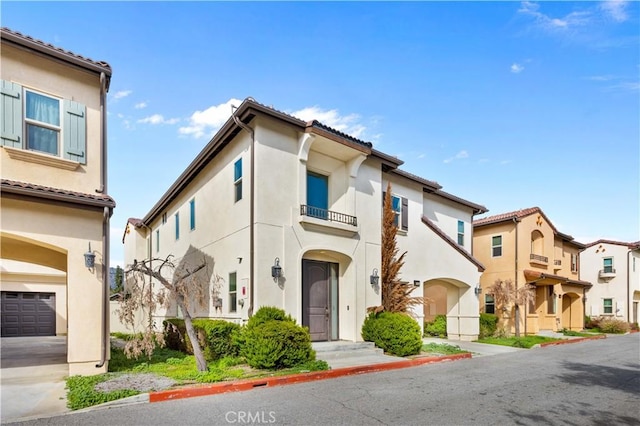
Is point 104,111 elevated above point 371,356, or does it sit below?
above

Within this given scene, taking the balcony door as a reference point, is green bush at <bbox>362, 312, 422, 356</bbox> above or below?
below

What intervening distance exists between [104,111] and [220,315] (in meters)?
6.84

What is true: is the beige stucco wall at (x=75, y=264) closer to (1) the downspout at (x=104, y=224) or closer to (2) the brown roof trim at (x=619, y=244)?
(1) the downspout at (x=104, y=224)

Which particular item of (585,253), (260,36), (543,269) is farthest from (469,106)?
(585,253)

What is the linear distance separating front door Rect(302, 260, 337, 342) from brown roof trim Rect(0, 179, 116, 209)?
598cm

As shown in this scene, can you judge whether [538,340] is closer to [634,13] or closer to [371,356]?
[371,356]

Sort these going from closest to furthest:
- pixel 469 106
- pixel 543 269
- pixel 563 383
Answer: pixel 563 383 → pixel 469 106 → pixel 543 269

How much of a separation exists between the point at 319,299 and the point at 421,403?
20.0 ft

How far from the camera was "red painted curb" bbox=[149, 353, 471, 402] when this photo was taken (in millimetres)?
7148

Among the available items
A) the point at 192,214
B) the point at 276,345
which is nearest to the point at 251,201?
the point at 276,345

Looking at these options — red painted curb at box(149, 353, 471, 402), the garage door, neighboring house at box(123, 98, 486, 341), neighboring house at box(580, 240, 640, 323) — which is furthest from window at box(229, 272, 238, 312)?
neighboring house at box(580, 240, 640, 323)

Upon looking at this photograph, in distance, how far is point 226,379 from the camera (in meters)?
8.23

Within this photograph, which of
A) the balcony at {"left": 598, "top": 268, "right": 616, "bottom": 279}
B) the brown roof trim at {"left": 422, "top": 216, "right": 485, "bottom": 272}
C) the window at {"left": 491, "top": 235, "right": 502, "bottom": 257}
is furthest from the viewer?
the balcony at {"left": 598, "top": 268, "right": 616, "bottom": 279}

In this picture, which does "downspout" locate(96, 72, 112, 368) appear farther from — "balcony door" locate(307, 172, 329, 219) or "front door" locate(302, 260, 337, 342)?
"balcony door" locate(307, 172, 329, 219)
